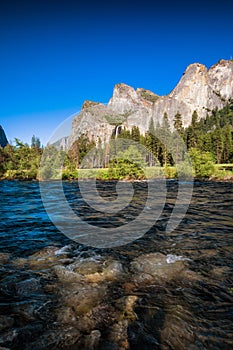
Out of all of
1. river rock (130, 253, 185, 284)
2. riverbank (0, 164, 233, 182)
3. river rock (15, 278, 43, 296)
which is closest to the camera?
river rock (15, 278, 43, 296)

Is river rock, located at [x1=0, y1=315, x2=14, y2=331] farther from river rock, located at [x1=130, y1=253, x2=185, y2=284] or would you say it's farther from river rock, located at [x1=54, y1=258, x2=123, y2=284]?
river rock, located at [x1=130, y1=253, x2=185, y2=284]

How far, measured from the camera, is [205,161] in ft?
199

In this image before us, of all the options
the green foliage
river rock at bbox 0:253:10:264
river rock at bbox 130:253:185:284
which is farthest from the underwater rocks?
the green foliage

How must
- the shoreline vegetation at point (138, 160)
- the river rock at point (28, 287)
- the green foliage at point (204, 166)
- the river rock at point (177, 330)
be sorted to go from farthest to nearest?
1. the shoreline vegetation at point (138, 160)
2. the green foliage at point (204, 166)
3. the river rock at point (28, 287)
4. the river rock at point (177, 330)

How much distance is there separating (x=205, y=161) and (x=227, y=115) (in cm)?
16010

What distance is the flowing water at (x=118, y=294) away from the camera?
12.5 feet

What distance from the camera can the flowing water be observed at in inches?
149

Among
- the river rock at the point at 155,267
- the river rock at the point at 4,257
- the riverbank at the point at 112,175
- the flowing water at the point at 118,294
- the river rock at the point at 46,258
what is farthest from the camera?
the riverbank at the point at 112,175

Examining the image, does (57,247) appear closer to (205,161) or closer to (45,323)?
(45,323)

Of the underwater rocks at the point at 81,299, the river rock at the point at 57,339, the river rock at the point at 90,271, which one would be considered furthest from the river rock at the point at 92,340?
the river rock at the point at 90,271

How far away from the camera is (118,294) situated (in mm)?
5113

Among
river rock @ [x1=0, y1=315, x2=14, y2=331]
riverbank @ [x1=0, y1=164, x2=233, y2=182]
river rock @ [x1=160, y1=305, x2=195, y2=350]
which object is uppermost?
riverbank @ [x1=0, y1=164, x2=233, y2=182]

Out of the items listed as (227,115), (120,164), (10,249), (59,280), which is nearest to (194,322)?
(59,280)

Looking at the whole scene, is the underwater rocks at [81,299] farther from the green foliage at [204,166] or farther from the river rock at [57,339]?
the green foliage at [204,166]
